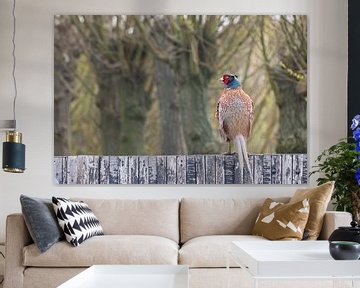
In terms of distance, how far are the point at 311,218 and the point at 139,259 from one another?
1.19 meters

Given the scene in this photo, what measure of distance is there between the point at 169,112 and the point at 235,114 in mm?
561

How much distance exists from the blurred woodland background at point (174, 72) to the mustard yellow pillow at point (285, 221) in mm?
1064

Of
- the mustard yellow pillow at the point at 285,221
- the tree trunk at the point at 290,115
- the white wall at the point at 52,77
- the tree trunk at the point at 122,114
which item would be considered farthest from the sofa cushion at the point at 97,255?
the tree trunk at the point at 290,115

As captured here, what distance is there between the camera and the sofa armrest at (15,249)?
3.98 metres

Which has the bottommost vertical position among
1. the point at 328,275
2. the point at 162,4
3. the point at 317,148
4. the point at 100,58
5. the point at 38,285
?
the point at 38,285

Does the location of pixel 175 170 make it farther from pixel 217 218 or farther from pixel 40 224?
pixel 40 224

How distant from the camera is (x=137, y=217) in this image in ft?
15.2

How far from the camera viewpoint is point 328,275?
2.68m

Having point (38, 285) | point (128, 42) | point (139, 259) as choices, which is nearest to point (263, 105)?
point (128, 42)

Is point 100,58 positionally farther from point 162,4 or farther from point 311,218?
point 311,218

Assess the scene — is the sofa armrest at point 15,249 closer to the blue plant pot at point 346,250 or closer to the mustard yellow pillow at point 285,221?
the mustard yellow pillow at point 285,221

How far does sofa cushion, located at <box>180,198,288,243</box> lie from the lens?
464 centimetres

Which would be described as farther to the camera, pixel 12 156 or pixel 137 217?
pixel 137 217

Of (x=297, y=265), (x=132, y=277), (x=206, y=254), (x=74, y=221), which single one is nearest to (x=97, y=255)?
(x=74, y=221)
